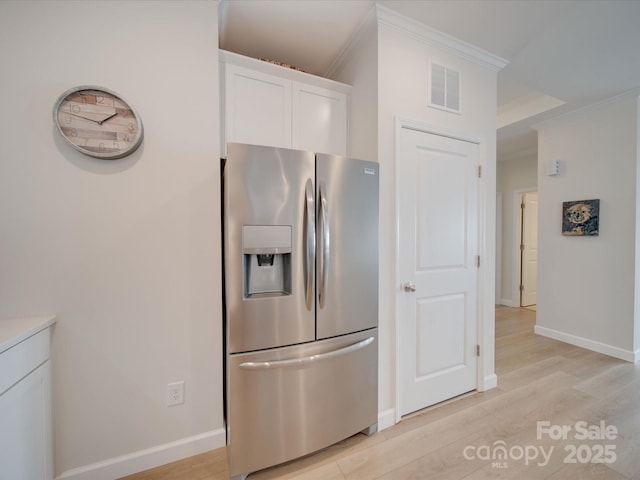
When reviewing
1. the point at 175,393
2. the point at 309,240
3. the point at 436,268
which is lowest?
the point at 175,393

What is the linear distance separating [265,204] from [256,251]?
254 millimetres

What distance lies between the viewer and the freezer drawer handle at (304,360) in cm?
134

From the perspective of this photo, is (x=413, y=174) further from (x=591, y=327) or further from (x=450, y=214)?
(x=591, y=327)

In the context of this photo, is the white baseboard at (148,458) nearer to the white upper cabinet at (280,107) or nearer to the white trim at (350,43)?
the white upper cabinet at (280,107)

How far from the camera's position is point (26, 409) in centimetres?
108

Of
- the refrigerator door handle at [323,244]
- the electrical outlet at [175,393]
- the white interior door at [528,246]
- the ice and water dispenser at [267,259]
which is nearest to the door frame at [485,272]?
the refrigerator door handle at [323,244]

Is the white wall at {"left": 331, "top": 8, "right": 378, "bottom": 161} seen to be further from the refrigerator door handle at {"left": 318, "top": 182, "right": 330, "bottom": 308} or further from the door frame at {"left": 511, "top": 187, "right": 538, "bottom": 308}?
the door frame at {"left": 511, "top": 187, "right": 538, "bottom": 308}

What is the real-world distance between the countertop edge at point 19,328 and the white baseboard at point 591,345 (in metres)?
4.83

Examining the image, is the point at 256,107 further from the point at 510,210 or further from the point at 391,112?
the point at 510,210

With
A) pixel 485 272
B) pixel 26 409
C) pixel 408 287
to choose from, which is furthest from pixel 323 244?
pixel 485 272

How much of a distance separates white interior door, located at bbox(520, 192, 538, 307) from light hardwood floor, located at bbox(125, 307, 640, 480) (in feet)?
8.50

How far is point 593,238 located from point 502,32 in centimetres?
262

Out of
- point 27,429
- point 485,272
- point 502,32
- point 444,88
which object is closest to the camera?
point 27,429

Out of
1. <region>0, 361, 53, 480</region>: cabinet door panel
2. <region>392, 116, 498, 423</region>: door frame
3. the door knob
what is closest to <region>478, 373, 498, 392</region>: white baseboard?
<region>392, 116, 498, 423</region>: door frame
